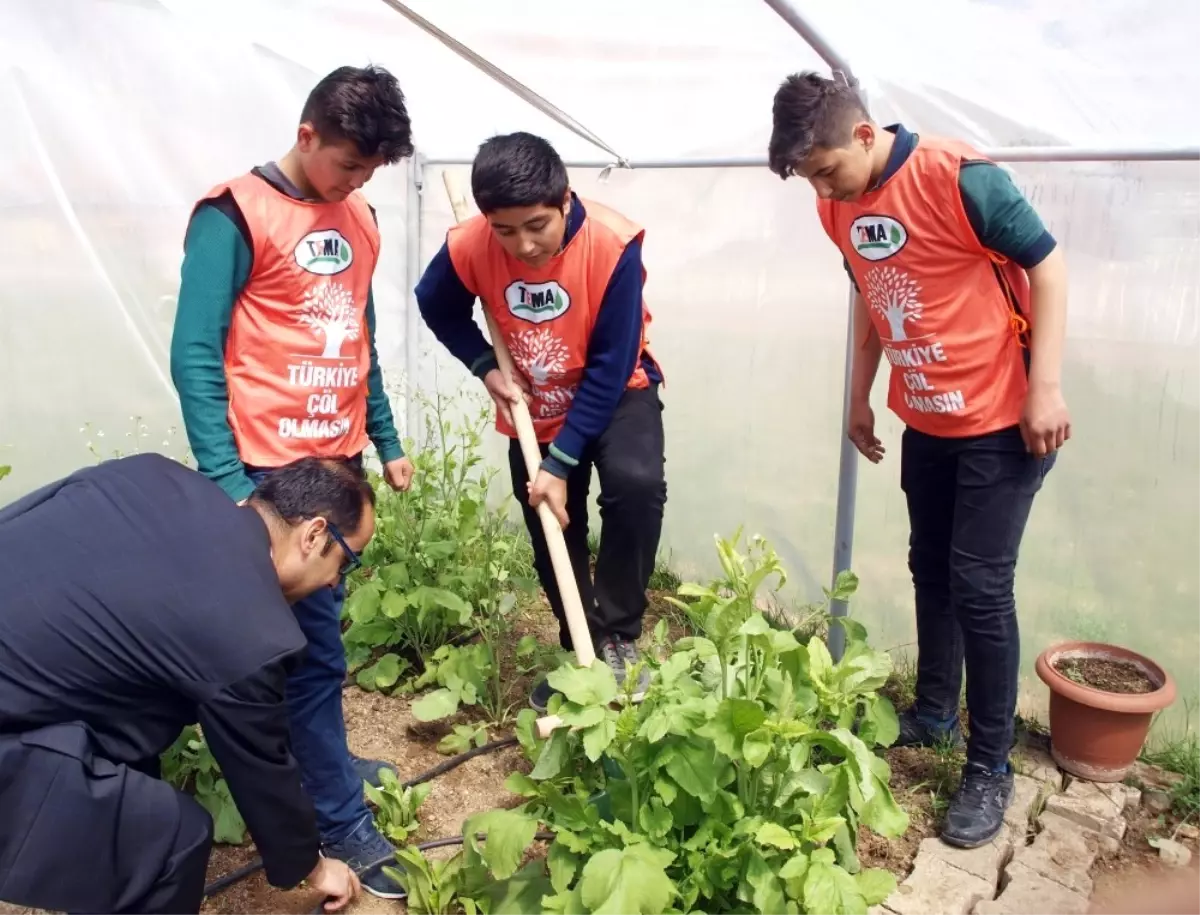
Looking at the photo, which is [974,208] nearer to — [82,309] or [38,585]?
[38,585]

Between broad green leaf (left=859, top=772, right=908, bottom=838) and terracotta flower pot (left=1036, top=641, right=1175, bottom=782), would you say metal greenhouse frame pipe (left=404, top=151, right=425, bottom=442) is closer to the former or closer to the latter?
terracotta flower pot (left=1036, top=641, right=1175, bottom=782)

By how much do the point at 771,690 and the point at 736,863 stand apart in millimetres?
319

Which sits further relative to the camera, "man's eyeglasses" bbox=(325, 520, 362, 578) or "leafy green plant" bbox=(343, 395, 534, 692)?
"leafy green plant" bbox=(343, 395, 534, 692)

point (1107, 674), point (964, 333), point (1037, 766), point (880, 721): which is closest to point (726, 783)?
point (880, 721)

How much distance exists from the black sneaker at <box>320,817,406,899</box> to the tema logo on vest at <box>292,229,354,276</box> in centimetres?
130

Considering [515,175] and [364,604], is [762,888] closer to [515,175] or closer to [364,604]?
[515,175]

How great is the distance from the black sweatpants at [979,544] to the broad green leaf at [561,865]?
3.67 ft

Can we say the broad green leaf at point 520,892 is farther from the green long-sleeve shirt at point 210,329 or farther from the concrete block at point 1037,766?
the concrete block at point 1037,766

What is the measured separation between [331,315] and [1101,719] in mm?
2228

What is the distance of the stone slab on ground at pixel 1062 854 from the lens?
224cm

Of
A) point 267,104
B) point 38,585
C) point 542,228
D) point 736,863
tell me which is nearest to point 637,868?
point 736,863

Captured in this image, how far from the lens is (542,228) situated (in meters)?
2.20


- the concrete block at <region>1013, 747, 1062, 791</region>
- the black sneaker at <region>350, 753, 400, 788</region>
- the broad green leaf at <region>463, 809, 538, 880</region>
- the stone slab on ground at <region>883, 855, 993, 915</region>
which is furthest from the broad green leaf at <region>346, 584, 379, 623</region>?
the concrete block at <region>1013, 747, 1062, 791</region>

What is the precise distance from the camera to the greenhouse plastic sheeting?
98.6 inches
